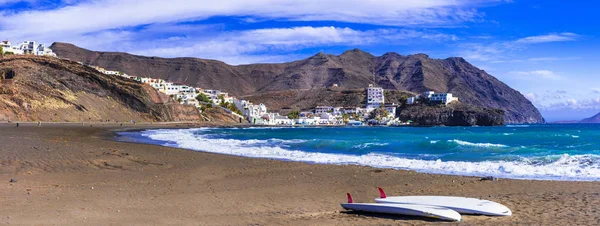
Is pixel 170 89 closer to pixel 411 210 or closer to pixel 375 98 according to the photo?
pixel 375 98

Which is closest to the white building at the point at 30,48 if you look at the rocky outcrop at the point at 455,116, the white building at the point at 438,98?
the rocky outcrop at the point at 455,116

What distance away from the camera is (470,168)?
18.1 m

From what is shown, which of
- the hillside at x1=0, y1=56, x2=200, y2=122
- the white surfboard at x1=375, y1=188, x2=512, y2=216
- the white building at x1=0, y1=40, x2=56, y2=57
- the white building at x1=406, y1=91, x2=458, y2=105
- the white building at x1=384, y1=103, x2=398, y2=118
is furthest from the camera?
the white building at x1=384, y1=103, x2=398, y2=118

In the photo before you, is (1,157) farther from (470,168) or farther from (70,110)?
(70,110)

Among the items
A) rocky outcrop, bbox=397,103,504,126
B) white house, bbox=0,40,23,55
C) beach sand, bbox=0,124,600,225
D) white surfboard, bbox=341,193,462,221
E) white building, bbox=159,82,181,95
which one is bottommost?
beach sand, bbox=0,124,600,225

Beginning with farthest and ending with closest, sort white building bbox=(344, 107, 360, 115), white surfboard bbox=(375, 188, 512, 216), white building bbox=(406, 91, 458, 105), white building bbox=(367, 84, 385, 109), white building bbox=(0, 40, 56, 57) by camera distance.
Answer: white building bbox=(367, 84, 385, 109) → white building bbox=(344, 107, 360, 115) → white building bbox=(406, 91, 458, 105) → white building bbox=(0, 40, 56, 57) → white surfboard bbox=(375, 188, 512, 216)

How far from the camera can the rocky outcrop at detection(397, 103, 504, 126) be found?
13275cm

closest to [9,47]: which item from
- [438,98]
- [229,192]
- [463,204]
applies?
[438,98]

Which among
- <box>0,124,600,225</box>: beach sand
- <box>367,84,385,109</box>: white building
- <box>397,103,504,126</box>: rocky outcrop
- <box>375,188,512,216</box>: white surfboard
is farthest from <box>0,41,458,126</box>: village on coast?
<box>375,188,512,216</box>: white surfboard

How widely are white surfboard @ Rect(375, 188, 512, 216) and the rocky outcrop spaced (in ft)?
416

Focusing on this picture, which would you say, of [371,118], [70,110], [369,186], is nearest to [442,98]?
[371,118]

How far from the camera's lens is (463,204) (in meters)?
9.61

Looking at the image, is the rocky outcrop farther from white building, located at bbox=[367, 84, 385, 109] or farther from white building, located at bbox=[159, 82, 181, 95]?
white building, located at bbox=[159, 82, 181, 95]

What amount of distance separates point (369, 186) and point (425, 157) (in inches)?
424
